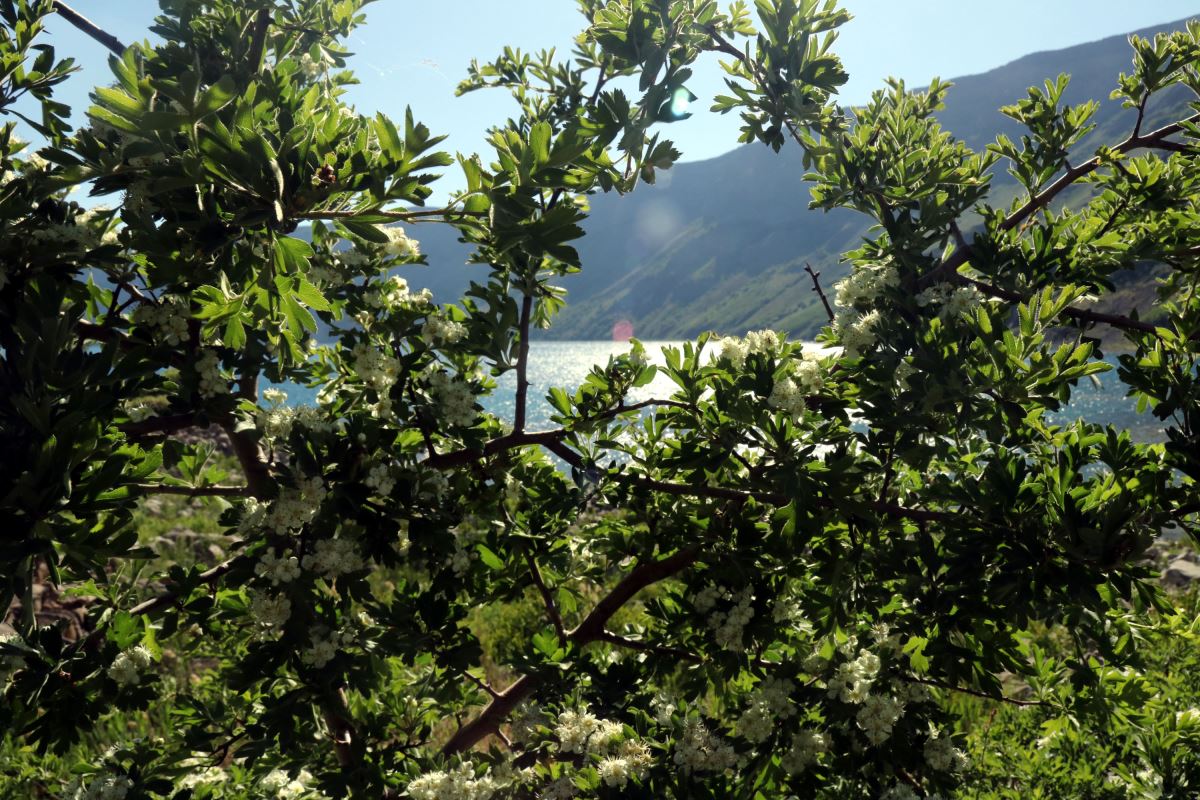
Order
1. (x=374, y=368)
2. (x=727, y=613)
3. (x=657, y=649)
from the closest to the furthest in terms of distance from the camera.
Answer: (x=374, y=368) < (x=727, y=613) < (x=657, y=649)

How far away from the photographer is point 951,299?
7.41ft

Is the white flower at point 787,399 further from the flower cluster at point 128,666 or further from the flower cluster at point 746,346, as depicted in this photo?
the flower cluster at point 128,666

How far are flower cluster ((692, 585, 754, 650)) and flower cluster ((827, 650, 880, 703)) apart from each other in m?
0.32

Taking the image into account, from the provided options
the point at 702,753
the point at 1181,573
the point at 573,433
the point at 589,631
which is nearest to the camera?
the point at 702,753

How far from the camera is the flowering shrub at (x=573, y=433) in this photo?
1713 millimetres

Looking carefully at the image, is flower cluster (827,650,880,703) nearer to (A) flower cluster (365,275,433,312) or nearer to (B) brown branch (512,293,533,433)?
(B) brown branch (512,293,533,433)

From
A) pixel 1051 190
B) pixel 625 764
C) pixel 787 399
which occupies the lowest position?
pixel 625 764

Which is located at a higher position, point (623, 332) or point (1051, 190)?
point (1051, 190)

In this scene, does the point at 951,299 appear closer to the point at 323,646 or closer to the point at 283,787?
the point at 323,646

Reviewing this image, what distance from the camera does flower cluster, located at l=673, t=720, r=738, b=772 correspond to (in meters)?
2.28

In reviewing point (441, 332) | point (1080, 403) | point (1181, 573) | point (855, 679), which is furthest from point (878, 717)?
point (1080, 403)

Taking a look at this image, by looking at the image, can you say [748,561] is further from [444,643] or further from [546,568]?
[444,643]

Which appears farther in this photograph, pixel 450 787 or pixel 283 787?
pixel 283 787

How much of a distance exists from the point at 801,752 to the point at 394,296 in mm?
2089
